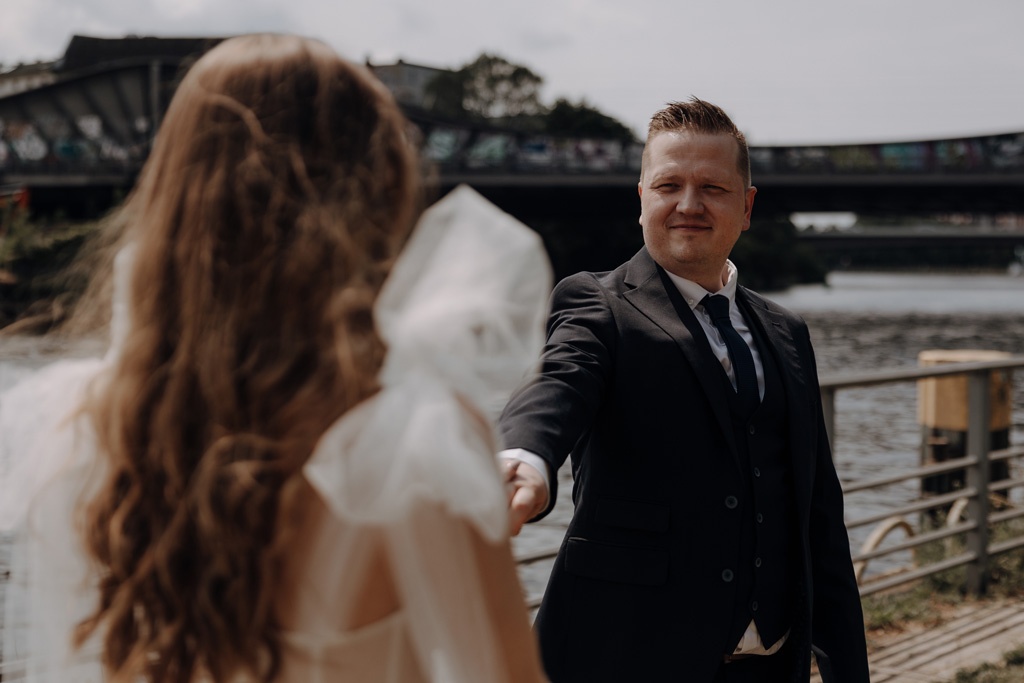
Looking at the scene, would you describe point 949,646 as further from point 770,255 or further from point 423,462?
point 770,255

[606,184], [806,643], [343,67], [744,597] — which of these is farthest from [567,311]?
[606,184]

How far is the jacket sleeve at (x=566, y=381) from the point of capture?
6.59 feet

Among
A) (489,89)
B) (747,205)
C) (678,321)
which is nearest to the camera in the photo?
(678,321)

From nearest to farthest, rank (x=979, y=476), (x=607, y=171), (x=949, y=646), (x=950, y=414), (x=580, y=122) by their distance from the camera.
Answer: (x=949, y=646) → (x=979, y=476) → (x=950, y=414) → (x=607, y=171) → (x=580, y=122)

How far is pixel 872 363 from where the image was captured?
26.1 meters

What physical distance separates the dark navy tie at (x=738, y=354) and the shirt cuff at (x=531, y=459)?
1.77 ft

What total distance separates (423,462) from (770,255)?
80.3m

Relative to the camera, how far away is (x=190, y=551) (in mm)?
1261

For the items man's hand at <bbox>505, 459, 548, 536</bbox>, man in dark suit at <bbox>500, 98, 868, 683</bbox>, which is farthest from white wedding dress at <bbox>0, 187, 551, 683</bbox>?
man in dark suit at <bbox>500, 98, 868, 683</bbox>

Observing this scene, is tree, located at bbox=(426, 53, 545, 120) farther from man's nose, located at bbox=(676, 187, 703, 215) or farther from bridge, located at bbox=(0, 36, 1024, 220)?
man's nose, located at bbox=(676, 187, 703, 215)

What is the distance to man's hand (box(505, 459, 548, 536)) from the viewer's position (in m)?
1.79

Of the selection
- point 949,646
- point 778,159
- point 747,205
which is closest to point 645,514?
point 747,205

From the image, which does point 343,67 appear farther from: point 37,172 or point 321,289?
point 37,172

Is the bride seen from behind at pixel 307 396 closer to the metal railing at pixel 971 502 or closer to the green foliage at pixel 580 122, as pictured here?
the metal railing at pixel 971 502
